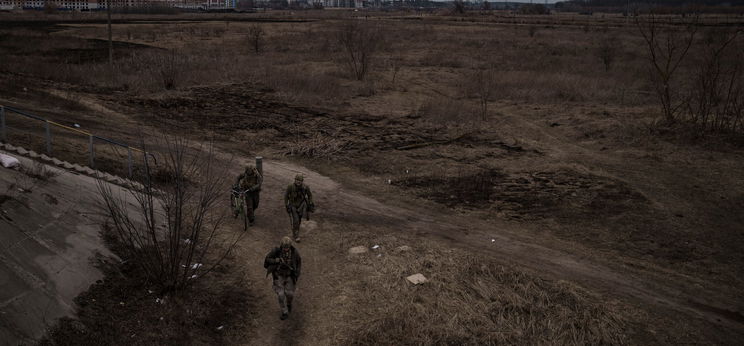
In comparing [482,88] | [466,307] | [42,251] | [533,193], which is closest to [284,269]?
[466,307]

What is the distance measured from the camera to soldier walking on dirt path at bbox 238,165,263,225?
457 inches

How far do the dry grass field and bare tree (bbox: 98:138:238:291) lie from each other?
2.60 feet

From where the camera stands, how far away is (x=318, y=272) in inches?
397

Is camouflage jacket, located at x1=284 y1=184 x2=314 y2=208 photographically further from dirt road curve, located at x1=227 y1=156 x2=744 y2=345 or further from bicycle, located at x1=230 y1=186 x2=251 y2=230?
bicycle, located at x1=230 y1=186 x2=251 y2=230

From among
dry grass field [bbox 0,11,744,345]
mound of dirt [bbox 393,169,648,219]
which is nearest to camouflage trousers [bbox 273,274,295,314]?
dry grass field [bbox 0,11,744,345]

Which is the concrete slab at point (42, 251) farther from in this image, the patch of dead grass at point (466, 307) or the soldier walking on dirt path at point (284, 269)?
the patch of dead grass at point (466, 307)

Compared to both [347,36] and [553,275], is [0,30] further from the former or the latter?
[553,275]

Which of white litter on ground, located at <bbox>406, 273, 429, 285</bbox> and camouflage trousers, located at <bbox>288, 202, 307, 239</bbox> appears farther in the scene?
camouflage trousers, located at <bbox>288, 202, 307, 239</bbox>

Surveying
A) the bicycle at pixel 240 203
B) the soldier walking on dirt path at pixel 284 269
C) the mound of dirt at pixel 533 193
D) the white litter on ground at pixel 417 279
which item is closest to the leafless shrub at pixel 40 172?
the bicycle at pixel 240 203

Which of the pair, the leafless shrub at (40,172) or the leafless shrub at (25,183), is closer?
the leafless shrub at (25,183)

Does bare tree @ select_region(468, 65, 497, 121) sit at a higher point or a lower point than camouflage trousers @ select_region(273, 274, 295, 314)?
higher

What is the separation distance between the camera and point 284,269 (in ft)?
27.5

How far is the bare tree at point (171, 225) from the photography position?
27.2 ft

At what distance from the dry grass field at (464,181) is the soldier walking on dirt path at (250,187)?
1.97 feet
